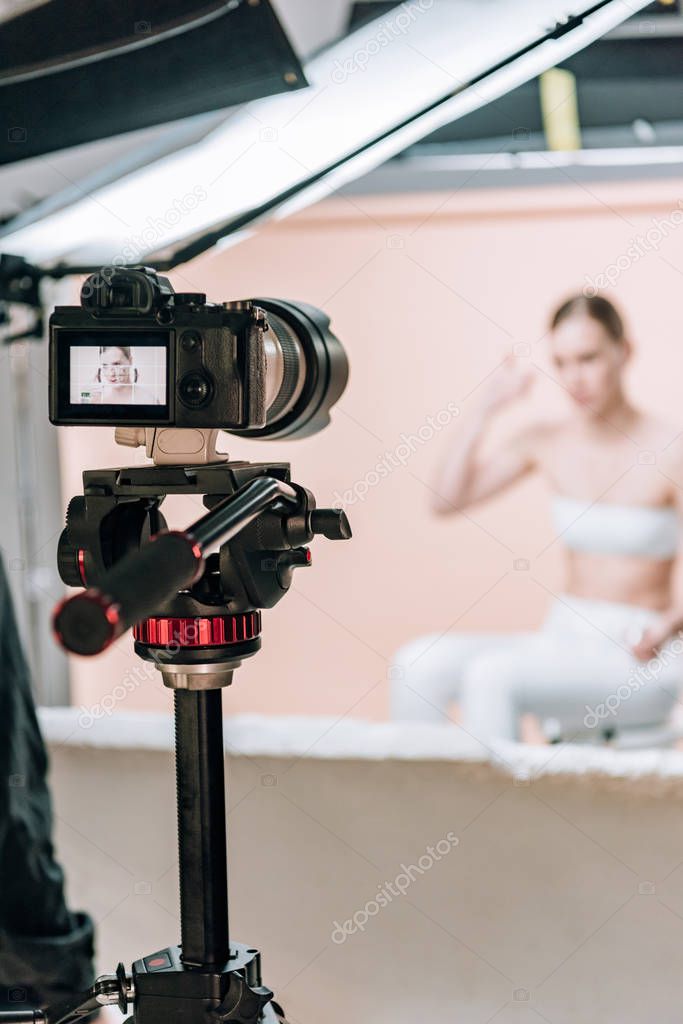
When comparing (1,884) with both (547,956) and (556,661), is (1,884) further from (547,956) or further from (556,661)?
(556,661)

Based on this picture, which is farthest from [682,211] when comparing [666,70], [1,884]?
[1,884]

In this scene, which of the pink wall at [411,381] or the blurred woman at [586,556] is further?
the pink wall at [411,381]

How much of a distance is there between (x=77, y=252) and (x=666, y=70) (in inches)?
40.4

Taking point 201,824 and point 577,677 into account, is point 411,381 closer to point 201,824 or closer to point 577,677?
point 577,677

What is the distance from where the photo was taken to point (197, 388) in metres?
0.55

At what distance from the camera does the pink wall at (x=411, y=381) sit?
7.63ft

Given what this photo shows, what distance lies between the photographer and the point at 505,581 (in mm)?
2547

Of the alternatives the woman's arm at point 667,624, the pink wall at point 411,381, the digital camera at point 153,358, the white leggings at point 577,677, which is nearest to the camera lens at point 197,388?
the digital camera at point 153,358

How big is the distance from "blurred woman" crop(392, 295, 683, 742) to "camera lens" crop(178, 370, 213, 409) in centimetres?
125

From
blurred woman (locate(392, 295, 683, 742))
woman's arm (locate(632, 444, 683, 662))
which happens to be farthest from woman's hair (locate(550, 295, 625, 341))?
woman's arm (locate(632, 444, 683, 662))

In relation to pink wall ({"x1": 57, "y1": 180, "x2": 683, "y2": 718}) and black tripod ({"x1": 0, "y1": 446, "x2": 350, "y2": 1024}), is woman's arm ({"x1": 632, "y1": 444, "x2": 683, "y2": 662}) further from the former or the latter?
black tripod ({"x1": 0, "y1": 446, "x2": 350, "y2": 1024})

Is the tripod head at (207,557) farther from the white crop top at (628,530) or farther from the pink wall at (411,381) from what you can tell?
the pink wall at (411,381)

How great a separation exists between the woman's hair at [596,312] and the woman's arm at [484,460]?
134 mm

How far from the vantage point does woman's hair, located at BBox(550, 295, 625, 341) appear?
1.88m
